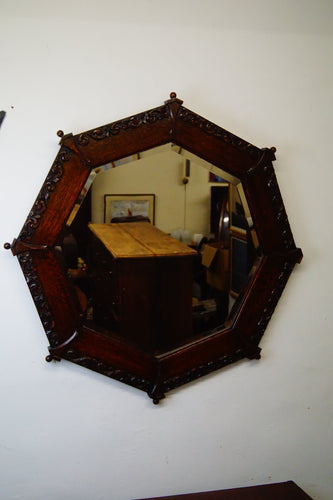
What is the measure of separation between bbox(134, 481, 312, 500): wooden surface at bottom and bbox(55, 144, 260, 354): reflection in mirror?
0.53m

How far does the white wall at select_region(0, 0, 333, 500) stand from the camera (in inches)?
56.4

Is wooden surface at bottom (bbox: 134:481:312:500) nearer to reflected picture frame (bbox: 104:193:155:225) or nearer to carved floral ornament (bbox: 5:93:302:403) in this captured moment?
carved floral ornament (bbox: 5:93:302:403)

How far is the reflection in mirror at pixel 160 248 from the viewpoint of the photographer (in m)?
1.47

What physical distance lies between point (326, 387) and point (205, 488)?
57 cm

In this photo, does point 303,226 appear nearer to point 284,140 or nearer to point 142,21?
point 284,140

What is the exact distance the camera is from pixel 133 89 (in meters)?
1.48

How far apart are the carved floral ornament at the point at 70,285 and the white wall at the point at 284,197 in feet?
0.20

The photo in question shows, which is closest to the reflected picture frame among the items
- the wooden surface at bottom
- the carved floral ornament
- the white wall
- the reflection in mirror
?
the reflection in mirror

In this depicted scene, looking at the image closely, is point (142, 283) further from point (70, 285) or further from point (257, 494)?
point (257, 494)

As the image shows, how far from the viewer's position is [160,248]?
1511 millimetres

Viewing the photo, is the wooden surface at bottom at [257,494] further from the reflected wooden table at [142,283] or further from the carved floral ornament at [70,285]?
the reflected wooden table at [142,283]

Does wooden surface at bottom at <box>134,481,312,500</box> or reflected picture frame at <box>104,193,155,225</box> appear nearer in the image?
reflected picture frame at <box>104,193,155,225</box>

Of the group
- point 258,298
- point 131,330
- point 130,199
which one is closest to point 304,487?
point 258,298

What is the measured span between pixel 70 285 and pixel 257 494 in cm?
96
